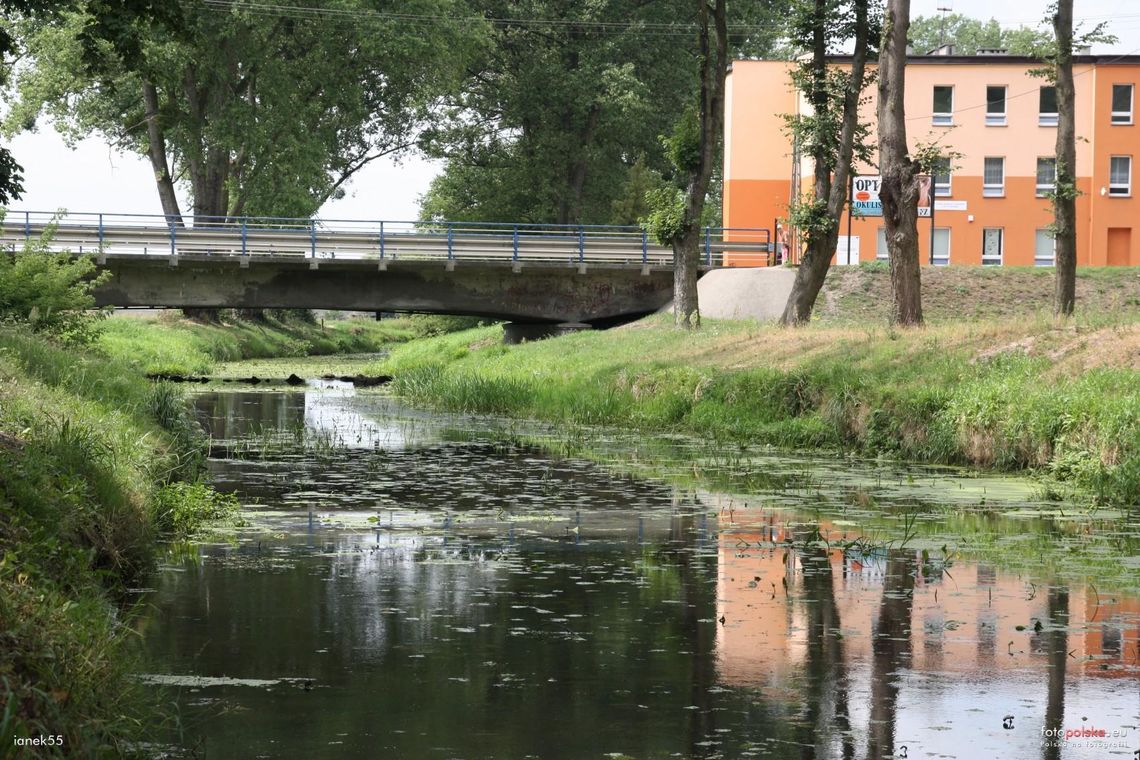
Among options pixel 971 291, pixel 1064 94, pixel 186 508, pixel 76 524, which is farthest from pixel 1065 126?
pixel 76 524

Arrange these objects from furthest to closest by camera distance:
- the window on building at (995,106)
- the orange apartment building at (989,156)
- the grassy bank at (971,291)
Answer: the window on building at (995,106), the orange apartment building at (989,156), the grassy bank at (971,291)

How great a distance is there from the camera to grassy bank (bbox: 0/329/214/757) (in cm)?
659

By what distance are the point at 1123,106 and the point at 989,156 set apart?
208 inches

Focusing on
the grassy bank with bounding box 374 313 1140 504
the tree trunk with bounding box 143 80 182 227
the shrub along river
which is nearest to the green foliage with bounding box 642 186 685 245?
the grassy bank with bounding box 374 313 1140 504

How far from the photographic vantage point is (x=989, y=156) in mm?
63469

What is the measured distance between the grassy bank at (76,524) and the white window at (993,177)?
47.7 metres

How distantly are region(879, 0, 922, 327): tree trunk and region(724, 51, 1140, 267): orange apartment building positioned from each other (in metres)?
31.9

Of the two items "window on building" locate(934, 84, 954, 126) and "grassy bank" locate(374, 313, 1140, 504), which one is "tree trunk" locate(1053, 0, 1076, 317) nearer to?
"grassy bank" locate(374, 313, 1140, 504)

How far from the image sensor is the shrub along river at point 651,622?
7754mm

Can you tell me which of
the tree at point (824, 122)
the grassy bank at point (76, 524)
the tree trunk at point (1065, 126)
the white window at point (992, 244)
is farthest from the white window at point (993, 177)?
the grassy bank at point (76, 524)

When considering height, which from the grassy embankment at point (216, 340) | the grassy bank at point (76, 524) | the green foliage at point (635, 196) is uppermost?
the green foliage at point (635, 196)

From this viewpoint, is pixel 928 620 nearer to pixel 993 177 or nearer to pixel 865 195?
pixel 865 195

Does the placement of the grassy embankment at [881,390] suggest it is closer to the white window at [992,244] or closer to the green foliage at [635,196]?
the white window at [992,244]

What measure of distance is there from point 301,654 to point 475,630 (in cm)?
117
